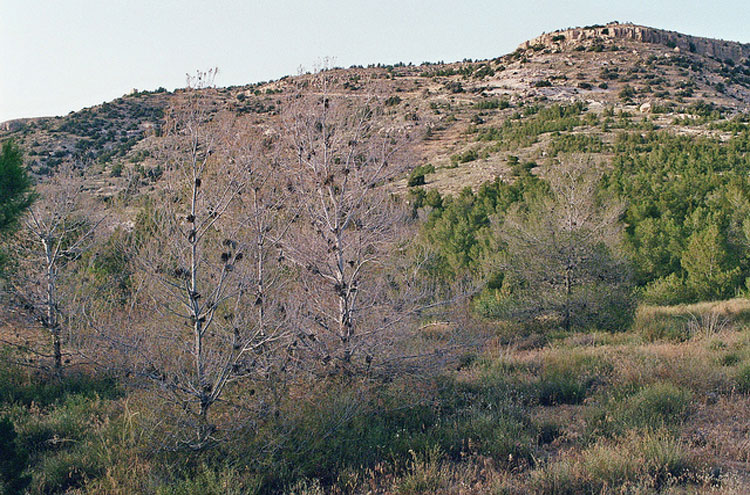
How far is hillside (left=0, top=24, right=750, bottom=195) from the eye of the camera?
106 ft

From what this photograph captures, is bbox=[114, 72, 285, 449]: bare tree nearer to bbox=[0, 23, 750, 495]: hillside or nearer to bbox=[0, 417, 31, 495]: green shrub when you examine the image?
bbox=[0, 23, 750, 495]: hillside

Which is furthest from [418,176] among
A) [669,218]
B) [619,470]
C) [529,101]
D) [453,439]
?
[529,101]

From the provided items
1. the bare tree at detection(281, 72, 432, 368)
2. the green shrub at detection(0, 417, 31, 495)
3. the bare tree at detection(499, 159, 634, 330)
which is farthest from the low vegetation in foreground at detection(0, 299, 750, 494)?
the bare tree at detection(499, 159, 634, 330)

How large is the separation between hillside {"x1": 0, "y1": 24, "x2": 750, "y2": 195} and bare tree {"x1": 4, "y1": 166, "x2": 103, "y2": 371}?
44.3 ft

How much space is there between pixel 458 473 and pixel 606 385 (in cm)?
387

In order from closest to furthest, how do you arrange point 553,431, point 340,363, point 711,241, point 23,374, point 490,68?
1. point 553,431
2. point 340,363
3. point 23,374
4. point 711,241
5. point 490,68

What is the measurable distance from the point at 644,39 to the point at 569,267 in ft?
204

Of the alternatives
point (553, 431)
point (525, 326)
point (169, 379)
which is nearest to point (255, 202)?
point (169, 379)

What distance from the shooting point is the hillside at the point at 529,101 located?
3238cm

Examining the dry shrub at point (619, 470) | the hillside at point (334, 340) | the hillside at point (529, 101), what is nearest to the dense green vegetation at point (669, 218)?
the hillside at point (334, 340)

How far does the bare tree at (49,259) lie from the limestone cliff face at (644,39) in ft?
207

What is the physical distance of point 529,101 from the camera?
150 ft

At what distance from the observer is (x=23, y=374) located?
32.6 ft

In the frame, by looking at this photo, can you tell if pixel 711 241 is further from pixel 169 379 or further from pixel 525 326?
pixel 169 379
